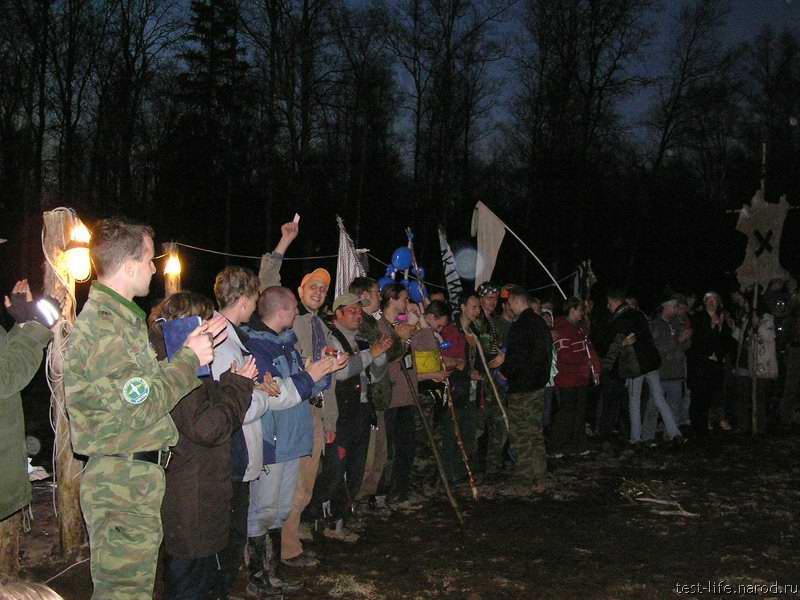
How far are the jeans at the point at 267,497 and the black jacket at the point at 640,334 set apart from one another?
6.14 meters

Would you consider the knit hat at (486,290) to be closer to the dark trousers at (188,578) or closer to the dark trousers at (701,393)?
the dark trousers at (701,393)

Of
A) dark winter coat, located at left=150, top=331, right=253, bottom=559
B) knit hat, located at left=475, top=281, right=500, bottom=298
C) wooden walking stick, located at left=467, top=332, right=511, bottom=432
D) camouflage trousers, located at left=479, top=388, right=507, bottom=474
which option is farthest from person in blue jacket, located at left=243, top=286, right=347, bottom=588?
knit hat, located at left=475, top=281, right=500, bottom=298

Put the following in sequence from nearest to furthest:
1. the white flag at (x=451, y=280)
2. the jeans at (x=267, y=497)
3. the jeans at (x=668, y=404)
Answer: the jeans at (x=267, y=497) → the white flag at (x=451, y=280) → the jeans at (x=668, y=404)

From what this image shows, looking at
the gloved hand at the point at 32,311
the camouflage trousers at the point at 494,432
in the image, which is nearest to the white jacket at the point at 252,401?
the gloved hand at the point at 32,311

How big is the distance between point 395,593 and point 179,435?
7.20 feet

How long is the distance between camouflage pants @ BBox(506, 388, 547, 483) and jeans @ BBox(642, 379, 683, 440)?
2945 mm

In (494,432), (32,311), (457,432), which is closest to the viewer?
(32,311)

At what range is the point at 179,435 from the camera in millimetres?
3668

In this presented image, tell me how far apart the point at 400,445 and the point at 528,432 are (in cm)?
150

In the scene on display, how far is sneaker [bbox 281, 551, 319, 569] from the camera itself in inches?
218

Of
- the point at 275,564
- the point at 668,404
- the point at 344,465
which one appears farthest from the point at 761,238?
the point at 275,564

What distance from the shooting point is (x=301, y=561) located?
5562 millimetres

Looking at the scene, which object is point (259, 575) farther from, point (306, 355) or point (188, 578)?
point (306, 355)

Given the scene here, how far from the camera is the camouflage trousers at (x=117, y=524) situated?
3293 mm
